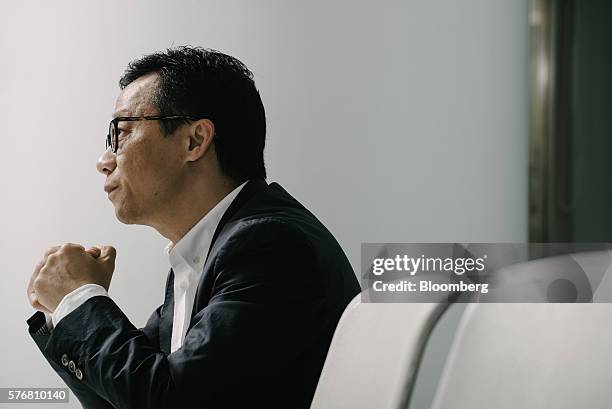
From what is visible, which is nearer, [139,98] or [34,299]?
[34,299]

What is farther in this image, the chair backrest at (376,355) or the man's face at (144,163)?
the man's face at (144,163)

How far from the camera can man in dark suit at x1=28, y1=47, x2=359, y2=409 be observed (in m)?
1.08

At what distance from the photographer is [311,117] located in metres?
2.14

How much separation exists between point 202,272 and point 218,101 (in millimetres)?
384

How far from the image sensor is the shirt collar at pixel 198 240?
4.65ft

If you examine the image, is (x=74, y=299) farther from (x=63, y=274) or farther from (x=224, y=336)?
(x=224, y=336)

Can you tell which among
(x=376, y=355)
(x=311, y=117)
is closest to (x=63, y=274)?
(x=376, y=355)

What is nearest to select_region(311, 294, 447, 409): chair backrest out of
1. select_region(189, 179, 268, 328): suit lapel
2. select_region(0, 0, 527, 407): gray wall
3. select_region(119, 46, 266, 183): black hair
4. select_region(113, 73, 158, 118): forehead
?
select_region(189, 179, 268, 328): suit lapel

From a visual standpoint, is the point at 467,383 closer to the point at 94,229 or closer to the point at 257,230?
the point at 257,230

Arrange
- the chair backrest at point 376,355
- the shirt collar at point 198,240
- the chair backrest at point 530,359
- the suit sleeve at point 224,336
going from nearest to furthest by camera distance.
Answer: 1. the chair backrest at point 530,359
2. the chair backrest at point 376,355
3. the suit sleeve at point 224,336
4. the shirt collar at point 198,240

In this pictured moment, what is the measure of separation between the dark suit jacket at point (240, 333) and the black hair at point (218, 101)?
9.0 inches

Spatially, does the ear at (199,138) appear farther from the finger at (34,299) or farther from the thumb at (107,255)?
the finger at (34,299)

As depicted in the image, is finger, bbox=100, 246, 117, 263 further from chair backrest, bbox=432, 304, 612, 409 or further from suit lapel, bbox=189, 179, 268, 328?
chair backrest, bbox=432, 304, 612, 409

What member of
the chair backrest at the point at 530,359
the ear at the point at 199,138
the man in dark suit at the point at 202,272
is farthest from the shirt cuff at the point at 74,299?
the chair backrest at the point at 530,359
